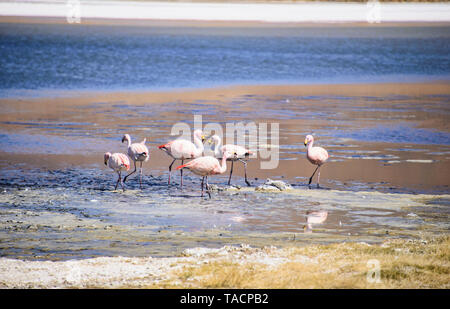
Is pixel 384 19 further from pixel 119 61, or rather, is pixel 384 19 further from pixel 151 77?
pixel 151 77

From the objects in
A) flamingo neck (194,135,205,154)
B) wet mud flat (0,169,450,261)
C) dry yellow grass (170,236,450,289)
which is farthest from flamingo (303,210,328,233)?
flamingo neck (194,135,205,154)

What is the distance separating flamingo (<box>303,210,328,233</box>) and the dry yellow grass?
1.27 m

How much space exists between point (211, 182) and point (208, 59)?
2933cm

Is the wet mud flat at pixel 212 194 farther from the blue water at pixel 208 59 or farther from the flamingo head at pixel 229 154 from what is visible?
the blue water at pixel 208 59

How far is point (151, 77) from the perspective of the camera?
32.5 meters

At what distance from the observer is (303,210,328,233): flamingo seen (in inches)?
376

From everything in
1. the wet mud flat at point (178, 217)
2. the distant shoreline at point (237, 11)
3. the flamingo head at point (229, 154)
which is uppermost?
the distant shoreline at point (237, 11)

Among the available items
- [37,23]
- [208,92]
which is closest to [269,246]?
[208,92]

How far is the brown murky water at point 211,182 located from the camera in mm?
9125

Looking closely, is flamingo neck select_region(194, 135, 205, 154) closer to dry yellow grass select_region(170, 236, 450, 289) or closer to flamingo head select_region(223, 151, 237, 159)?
flamingo head select_region(223, 151, 237, 159)

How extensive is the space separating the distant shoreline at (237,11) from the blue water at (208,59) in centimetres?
2223

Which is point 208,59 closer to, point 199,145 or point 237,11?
point 199,145

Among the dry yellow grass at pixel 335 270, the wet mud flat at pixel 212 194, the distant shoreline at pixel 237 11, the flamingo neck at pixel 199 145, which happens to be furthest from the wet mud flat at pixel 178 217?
the distant shoreline at pixel 237 11

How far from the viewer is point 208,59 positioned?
41.3 m
